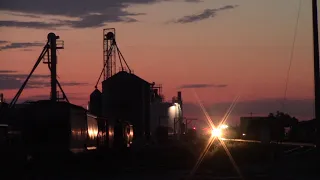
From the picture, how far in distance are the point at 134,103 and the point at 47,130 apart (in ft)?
177

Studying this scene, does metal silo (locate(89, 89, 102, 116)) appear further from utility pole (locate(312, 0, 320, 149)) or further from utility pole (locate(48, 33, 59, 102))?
utility pole (locate(312, 0, 320, 149))

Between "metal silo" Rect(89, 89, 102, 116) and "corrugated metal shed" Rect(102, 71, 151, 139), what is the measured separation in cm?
A: 367

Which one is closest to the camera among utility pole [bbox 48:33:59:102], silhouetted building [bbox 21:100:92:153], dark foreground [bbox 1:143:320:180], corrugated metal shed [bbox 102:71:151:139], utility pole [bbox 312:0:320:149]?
dark foreground [bbox 1:143:320:180]

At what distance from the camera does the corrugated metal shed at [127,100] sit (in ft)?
288

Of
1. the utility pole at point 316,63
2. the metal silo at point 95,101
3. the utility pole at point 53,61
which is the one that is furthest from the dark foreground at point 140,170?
the metal silo at point 95,101

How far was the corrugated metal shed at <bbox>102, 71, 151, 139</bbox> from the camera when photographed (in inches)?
3455

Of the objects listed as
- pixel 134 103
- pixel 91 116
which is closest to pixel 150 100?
pixel 134 103

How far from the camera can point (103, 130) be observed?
155 feet

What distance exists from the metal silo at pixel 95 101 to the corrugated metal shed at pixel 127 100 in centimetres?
367

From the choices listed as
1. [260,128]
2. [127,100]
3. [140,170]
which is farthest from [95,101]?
[140,170]

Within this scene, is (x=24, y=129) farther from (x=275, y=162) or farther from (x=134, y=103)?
(x=134, y=103)

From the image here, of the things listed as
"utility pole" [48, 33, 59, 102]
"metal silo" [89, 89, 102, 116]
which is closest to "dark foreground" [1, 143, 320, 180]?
"utility pole" [48, 33, 59, 102]

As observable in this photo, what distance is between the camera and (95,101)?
94.9m

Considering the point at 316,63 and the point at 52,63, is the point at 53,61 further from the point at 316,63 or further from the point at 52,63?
the point at 316,63
